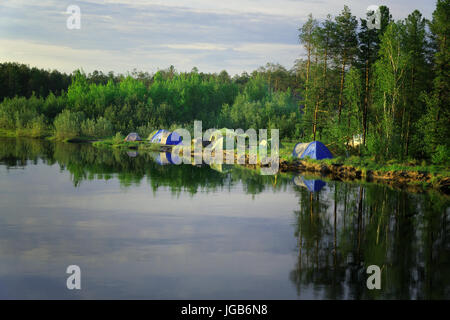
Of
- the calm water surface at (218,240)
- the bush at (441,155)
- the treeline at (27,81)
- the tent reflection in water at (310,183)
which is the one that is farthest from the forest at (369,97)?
the treeline at (27,81)

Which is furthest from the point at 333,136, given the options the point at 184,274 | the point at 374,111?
the point at 184,274

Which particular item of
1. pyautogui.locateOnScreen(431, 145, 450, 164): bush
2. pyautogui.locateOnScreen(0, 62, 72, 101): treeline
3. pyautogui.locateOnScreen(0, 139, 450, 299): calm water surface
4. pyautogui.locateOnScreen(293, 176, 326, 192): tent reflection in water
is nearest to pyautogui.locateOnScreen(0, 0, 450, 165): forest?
pyautogui.locateOnScreen(431, 145, 450, 164): bush

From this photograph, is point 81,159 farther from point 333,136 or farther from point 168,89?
point 168,89

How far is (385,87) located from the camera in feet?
88.9

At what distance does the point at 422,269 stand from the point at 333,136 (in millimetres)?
21527

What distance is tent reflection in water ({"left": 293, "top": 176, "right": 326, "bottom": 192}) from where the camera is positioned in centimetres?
2119

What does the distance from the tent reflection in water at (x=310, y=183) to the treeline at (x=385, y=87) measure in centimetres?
543

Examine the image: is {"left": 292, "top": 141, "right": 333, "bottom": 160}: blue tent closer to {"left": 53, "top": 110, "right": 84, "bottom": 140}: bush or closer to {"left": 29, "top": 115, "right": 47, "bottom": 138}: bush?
{"left": 53, "top": 110, "right": 84, "bottom": 140}: bush

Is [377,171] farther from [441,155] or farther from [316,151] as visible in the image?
[316,151]

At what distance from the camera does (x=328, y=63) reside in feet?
109

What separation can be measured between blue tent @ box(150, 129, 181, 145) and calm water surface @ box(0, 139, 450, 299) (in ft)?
80.1

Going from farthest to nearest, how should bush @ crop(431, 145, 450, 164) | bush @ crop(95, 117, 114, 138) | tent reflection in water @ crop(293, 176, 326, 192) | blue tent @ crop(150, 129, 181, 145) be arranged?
bush @ crop(95, 117, 114, 138)
blue tent @ crop(150, 129, 181, 145)
bush @ crop(431, 145, 450, 164)
tent reflection in water @ crop(293, 176, 326, 192)

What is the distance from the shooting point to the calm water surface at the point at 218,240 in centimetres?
884

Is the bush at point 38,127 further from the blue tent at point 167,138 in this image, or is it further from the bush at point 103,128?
the blue tent at point 167,138
